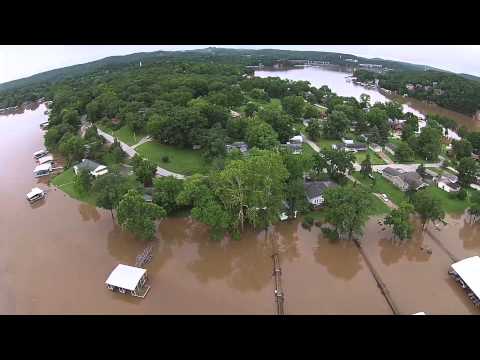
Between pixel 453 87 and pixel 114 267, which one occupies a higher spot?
pixel 453 87

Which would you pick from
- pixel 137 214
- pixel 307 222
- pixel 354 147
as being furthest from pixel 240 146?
pixel 137 214

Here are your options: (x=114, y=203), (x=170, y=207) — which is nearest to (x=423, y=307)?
(x=170, y=207)

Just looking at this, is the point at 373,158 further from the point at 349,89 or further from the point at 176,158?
the point at 349,89

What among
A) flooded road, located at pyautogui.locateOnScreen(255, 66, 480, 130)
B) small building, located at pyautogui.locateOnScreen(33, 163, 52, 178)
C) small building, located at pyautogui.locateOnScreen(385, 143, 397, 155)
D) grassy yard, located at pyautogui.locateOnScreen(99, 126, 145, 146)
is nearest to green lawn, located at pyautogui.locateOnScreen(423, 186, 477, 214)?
small building, located at pyautogui.locateOnScreen(385, 143, 397, 155)

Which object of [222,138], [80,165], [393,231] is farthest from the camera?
[222,138]

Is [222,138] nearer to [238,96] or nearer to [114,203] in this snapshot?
[114,203]
